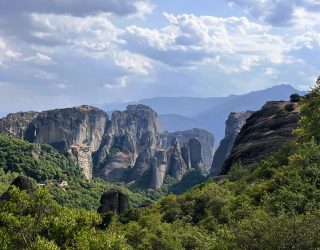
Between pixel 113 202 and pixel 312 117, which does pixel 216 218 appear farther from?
pixel 113 202

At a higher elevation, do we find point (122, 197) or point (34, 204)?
point (34, 204)

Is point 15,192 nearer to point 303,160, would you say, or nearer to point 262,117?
point 303,160

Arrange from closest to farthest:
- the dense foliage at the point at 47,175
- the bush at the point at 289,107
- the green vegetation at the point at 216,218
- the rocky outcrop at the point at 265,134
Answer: the green vegetation at the point at 216,218 → the rocky outcrop at the point at 265,134 → the bush at the point at 289,107 → the dense foliage at the point at 47,175

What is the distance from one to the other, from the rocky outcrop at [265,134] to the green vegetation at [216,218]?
11.3 meters

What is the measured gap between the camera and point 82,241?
1098 inches

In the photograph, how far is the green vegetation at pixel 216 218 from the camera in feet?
93.4

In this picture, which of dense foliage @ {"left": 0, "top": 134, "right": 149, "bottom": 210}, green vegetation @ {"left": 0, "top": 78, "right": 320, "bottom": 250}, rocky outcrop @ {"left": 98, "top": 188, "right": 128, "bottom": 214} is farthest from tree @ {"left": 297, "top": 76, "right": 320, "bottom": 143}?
dense foliage @ {"left": 0, "top": 134, "right": 149, "bottom": 210}

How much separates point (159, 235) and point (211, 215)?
10.2 m

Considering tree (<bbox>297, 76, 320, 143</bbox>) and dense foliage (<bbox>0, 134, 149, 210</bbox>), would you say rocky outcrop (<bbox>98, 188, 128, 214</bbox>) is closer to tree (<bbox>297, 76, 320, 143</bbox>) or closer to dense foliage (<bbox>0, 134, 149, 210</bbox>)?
tree (<bbox>297, 76, 320, 143</bbox>)

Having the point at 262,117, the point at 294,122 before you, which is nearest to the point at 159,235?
the point at 294,122

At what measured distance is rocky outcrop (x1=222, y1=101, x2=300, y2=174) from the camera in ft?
319

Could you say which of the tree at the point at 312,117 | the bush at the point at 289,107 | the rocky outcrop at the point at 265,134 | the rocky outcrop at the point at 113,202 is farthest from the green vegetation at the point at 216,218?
the bush at the point at 289,107

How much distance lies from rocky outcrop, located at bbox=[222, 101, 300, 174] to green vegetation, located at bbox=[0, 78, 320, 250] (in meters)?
11.3

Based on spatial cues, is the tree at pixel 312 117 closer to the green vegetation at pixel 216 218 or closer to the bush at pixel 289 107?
the green vegetation at pixel 216 218
